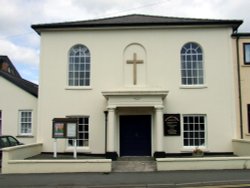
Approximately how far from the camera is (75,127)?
16625 millimetres

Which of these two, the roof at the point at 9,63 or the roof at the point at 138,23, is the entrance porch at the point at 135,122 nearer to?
the roof at the point at 138,23

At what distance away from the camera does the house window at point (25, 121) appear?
21016 millimetres

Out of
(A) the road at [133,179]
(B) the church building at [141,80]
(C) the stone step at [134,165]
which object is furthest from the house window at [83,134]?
(A) the road at [133,179]

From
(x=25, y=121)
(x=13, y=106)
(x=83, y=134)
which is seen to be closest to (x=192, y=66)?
(x=83, y=134)

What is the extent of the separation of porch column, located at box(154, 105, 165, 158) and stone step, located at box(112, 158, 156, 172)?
1.78 feet

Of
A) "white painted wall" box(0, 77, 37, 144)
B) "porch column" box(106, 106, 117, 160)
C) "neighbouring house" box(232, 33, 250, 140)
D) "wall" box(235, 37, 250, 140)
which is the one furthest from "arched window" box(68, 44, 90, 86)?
"wall" box(235, 37, 250, 140)

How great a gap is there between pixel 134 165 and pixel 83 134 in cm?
430

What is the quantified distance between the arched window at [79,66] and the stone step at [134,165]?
16.7 ft

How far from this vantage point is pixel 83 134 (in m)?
19.1

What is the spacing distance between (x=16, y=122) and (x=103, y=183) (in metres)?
10.7

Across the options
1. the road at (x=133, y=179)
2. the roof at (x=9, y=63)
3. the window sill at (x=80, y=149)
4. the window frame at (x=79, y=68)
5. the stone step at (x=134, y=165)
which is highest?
the roof at (x=9, y=63)

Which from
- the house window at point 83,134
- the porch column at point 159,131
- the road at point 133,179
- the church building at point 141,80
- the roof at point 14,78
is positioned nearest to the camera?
the road at point 133,179

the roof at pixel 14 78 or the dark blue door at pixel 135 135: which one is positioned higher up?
the roof at pixel 14 78

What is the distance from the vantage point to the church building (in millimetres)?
18688
